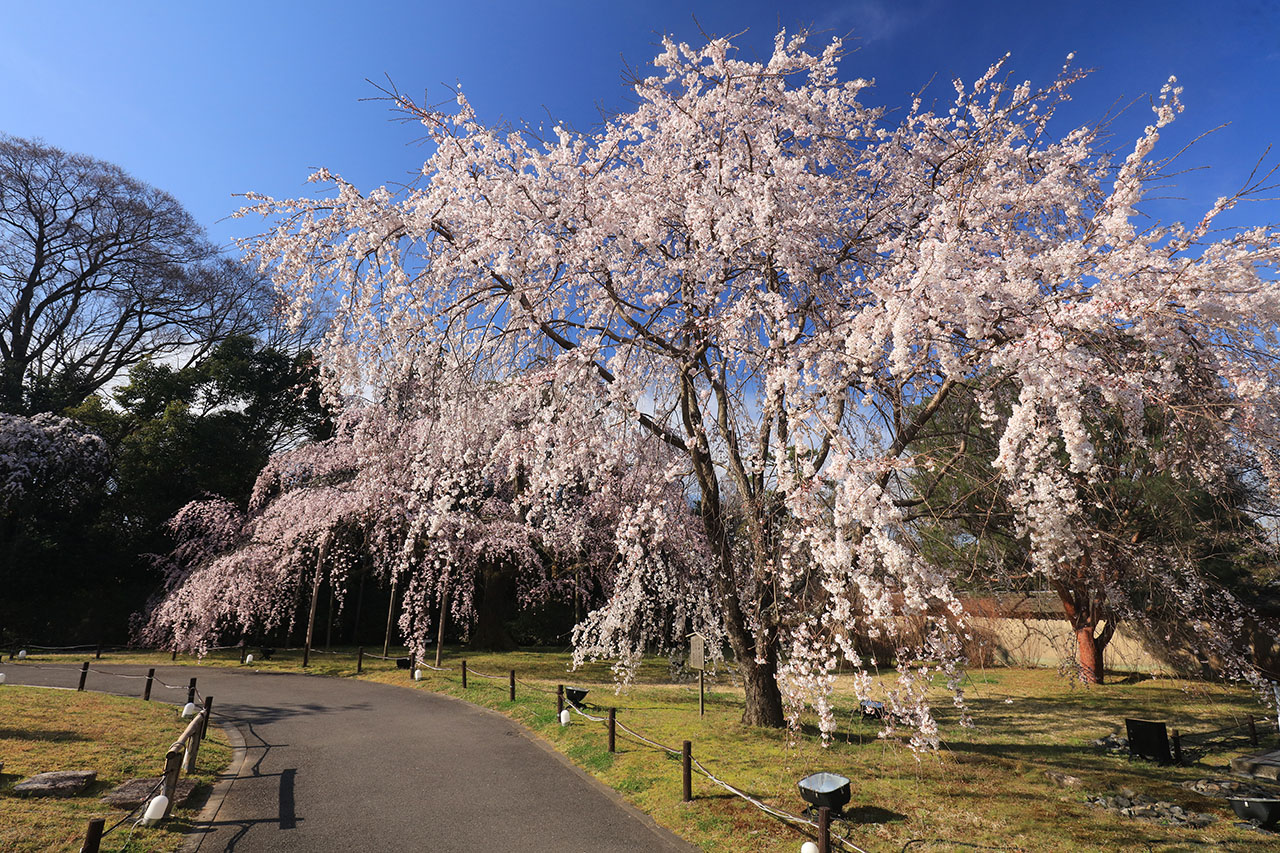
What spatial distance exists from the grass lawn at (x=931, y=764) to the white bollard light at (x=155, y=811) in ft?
14.8

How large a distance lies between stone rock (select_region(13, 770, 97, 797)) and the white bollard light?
44.6 inches

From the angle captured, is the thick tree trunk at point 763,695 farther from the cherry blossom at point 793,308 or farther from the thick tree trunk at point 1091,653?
the thick tree trunk at point 1091,653

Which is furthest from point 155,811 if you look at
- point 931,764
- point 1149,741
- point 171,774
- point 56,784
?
point 1149,741

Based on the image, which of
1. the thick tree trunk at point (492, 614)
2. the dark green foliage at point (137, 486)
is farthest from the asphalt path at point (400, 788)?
the dark green foliage at point (137, 486)

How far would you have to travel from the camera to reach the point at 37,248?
22328 millimetres

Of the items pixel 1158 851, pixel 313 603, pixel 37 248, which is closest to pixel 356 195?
pixel 1158 851

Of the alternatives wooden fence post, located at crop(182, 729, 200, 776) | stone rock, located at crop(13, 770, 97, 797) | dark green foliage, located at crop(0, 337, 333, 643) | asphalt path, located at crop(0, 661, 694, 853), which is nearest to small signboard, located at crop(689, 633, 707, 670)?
asphalt path, located at crop(0, 661, 694, 853)

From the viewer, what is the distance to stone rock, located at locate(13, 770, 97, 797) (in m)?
6.11

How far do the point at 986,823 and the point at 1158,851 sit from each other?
141cm

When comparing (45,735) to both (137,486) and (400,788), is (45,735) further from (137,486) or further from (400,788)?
(137,486)

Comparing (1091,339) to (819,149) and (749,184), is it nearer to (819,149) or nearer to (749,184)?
(749,184)

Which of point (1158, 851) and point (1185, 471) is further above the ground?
point (1185, 471)

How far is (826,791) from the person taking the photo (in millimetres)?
5832

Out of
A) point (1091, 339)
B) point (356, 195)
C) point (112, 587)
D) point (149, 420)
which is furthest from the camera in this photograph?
point (149, 420)
